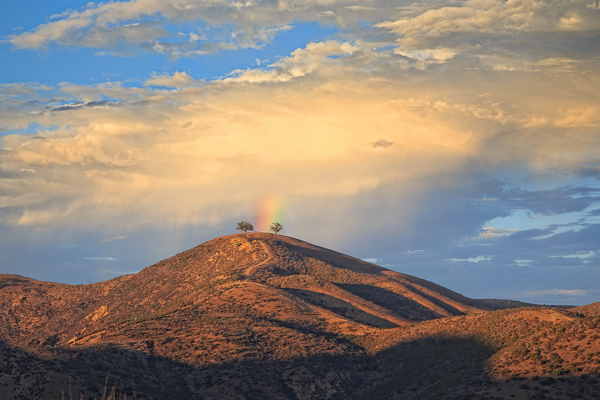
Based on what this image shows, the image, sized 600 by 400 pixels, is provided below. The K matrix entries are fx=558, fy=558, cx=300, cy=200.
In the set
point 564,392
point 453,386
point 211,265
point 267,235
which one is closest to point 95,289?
point 211,265

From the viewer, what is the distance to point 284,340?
80.0m

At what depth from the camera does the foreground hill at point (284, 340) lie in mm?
58094

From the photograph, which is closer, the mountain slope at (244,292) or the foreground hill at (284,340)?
the foreground hill at (284,340)

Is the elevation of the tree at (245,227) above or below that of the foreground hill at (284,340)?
above

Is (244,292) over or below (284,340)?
over

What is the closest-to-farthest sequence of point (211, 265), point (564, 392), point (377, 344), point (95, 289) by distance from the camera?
point (564, 392), point (377, 344), point (211, 265), point (95, 289)

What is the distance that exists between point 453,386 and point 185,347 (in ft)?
117

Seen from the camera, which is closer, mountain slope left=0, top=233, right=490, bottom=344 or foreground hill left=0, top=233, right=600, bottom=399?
foreground hill left=0, top=233, right=600, bottom=399

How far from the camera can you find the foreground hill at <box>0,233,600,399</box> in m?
58.1

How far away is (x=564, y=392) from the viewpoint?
51.2 m

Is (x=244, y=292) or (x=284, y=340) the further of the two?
(x=244, y=292)

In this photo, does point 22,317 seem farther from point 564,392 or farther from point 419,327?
point 564,392

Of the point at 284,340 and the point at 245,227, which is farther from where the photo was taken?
the point at 245,227

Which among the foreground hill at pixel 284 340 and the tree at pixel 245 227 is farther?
the tree at pixel 245 227
